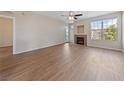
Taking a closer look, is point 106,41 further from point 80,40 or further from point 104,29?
point 80,40

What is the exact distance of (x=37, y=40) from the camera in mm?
7973

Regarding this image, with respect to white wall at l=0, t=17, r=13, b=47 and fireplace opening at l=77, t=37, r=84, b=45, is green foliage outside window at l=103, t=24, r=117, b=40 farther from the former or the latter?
white wall at l=0, t=17, r=13, b=47

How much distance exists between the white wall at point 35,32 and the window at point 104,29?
3.36 metres

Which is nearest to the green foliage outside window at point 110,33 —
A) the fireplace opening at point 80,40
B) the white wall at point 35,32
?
the fireplace opening at point 80,40

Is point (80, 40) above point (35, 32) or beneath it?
beneath

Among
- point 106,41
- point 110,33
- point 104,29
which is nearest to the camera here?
point 110,33

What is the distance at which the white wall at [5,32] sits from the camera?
8.65 m

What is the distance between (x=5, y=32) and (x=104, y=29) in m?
7.71

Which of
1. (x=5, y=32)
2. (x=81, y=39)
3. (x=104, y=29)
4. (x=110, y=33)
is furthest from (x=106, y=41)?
(x=5, y=32)

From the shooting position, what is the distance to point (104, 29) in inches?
338

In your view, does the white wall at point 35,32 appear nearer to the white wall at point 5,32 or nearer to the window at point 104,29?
the white wall at point 5,32
